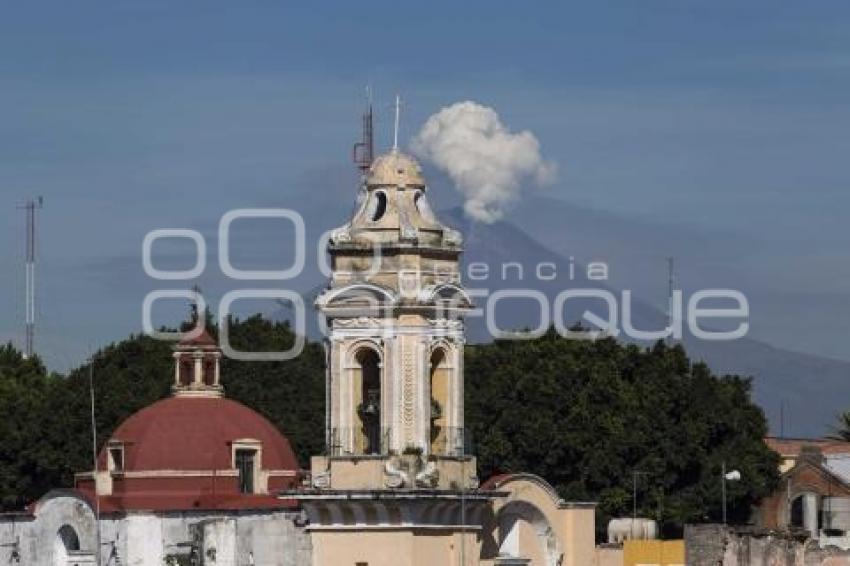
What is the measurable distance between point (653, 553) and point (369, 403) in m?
13.5

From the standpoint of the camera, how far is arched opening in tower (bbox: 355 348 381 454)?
2596 inches

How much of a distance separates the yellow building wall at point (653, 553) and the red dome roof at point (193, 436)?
14615mm

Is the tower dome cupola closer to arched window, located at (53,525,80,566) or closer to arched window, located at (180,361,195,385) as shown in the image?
arched window, located at (180,361,195,385)

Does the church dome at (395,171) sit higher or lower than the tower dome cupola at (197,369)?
higher

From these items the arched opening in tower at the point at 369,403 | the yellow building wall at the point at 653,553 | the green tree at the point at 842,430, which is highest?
the green tree at the point at 842,430

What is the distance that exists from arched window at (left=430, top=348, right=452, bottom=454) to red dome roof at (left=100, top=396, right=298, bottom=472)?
21.5 meters

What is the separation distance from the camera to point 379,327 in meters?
65.7

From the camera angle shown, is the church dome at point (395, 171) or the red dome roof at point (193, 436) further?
the red dome roof at point (193, 436)

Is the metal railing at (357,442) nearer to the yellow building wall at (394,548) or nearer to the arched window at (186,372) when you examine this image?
the yellow building wall at (394,548)

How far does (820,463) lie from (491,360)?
1151 centimetres

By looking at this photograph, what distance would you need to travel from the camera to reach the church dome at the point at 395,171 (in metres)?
66.5

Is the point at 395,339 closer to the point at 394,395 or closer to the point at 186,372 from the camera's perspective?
the point at 394,395

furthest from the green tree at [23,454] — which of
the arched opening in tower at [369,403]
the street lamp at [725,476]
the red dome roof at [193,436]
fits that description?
the arched opening in tower at [369,403]

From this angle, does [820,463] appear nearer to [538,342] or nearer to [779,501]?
[779,501]
